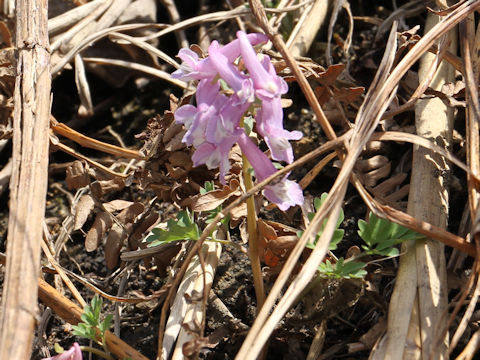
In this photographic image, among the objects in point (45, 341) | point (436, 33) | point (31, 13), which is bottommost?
point (45, 341)

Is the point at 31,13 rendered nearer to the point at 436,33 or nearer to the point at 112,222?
the point at 112,222

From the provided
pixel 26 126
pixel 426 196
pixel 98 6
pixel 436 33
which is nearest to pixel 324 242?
pixel 426 196

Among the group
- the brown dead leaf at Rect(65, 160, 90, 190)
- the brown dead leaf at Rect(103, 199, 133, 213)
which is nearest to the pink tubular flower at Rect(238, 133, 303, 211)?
the brown dead leaf at Rect(103, 199, 133, 213)

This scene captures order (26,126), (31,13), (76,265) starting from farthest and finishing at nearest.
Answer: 1. (76,265)
2. (31,13)
3. (26,126)

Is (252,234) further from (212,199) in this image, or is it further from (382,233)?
(382,233)

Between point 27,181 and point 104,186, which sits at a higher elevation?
point 27,181

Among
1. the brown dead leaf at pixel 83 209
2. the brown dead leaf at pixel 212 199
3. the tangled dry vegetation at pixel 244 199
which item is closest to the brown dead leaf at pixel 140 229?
the tangled dry vegetation at pixel 244 199

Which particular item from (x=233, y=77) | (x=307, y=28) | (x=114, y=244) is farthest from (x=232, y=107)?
(x=307, y=28)

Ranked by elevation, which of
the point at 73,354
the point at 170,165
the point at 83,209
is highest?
the point at 170,165
